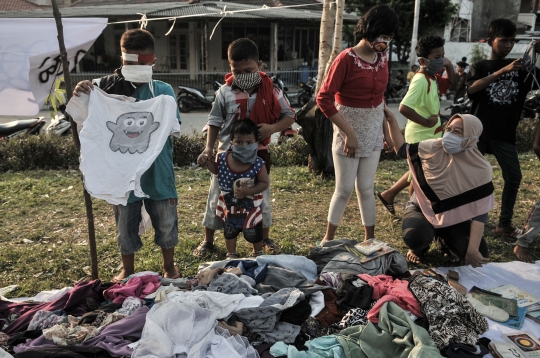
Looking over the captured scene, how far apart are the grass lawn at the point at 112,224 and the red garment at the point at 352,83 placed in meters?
1.40

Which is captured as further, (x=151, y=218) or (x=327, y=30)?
(x=327, y=30)

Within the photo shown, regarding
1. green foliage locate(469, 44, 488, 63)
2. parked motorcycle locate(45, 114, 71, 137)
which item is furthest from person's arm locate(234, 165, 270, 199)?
green foliage locate(469, 44, 488, 63)

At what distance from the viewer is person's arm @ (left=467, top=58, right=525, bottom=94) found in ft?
14.0

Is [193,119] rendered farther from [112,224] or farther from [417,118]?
[417,118]

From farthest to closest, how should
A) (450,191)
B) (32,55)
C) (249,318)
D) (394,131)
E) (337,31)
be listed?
(337,31) < (394,131) < (450,191) < (32,55) < (249,318)

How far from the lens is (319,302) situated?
320cm

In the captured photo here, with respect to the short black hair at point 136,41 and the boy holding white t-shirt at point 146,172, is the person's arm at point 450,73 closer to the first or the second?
the boy holding white t-shirt at point 146,172

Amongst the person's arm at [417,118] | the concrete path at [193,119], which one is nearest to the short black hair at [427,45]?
the person's arm at [417,118]

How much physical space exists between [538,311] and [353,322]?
1.43m

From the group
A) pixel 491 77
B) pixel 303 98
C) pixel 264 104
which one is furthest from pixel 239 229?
pixel 303 98

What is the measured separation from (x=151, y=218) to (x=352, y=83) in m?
1.85

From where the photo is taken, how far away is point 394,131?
426 cm

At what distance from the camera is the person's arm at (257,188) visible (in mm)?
3719

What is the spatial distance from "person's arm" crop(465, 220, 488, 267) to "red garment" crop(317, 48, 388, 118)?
48.4 inches
